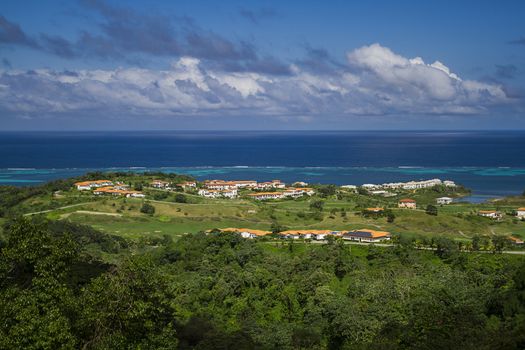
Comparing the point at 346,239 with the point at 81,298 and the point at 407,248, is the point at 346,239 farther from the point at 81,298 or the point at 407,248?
the point at 81,298

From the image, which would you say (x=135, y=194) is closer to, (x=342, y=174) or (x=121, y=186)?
(x=121, y=186)

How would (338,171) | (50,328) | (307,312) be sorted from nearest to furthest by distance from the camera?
(50,328), (307,312), (338,171)

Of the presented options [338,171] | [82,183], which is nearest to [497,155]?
[338,171]

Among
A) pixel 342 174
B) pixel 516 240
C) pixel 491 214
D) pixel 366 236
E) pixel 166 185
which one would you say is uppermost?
pixel 166 185

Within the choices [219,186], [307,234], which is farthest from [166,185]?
[307,234]

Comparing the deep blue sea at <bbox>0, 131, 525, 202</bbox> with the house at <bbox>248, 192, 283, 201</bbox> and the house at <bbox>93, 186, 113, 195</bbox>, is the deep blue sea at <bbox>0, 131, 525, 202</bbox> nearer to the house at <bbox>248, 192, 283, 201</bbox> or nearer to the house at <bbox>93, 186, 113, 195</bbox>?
the house at <bbox>248, 192, 283, 201</bbox>

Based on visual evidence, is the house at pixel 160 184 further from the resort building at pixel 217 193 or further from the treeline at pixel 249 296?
the treeline at pixel 249 296
